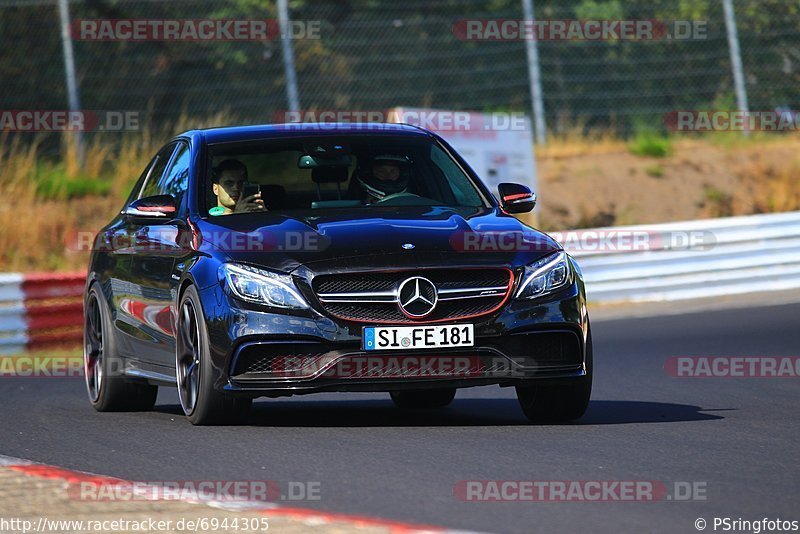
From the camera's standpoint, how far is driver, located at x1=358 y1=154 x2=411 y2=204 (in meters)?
9.41

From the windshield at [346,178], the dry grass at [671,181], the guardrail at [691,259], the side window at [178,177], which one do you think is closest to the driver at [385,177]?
the windshield at [346,178]

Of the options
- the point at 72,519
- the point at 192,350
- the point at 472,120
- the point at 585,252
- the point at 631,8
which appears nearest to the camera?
the point at 72,519

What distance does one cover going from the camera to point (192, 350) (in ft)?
28.2

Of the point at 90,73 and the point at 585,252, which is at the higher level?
the point at 90,73

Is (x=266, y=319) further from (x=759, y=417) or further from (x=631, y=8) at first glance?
(x=631, y=8)

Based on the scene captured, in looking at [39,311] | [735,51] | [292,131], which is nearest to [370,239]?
[292,131]

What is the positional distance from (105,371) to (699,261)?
35.5ft

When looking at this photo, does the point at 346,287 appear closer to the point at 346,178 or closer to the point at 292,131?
the point at 346,178

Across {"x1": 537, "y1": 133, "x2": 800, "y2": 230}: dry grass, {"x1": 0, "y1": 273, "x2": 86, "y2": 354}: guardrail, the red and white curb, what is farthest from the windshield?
{"x1": 537, "y1": 133, "x2": 800, "y2": 230}: dry grass

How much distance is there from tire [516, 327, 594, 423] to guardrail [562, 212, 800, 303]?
9986mm

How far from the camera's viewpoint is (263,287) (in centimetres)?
806

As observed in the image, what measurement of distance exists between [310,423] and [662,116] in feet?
54.9

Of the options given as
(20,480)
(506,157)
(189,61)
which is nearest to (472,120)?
(506,157)

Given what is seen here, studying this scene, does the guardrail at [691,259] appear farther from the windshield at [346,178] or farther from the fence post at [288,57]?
the windshield at [346,178]
